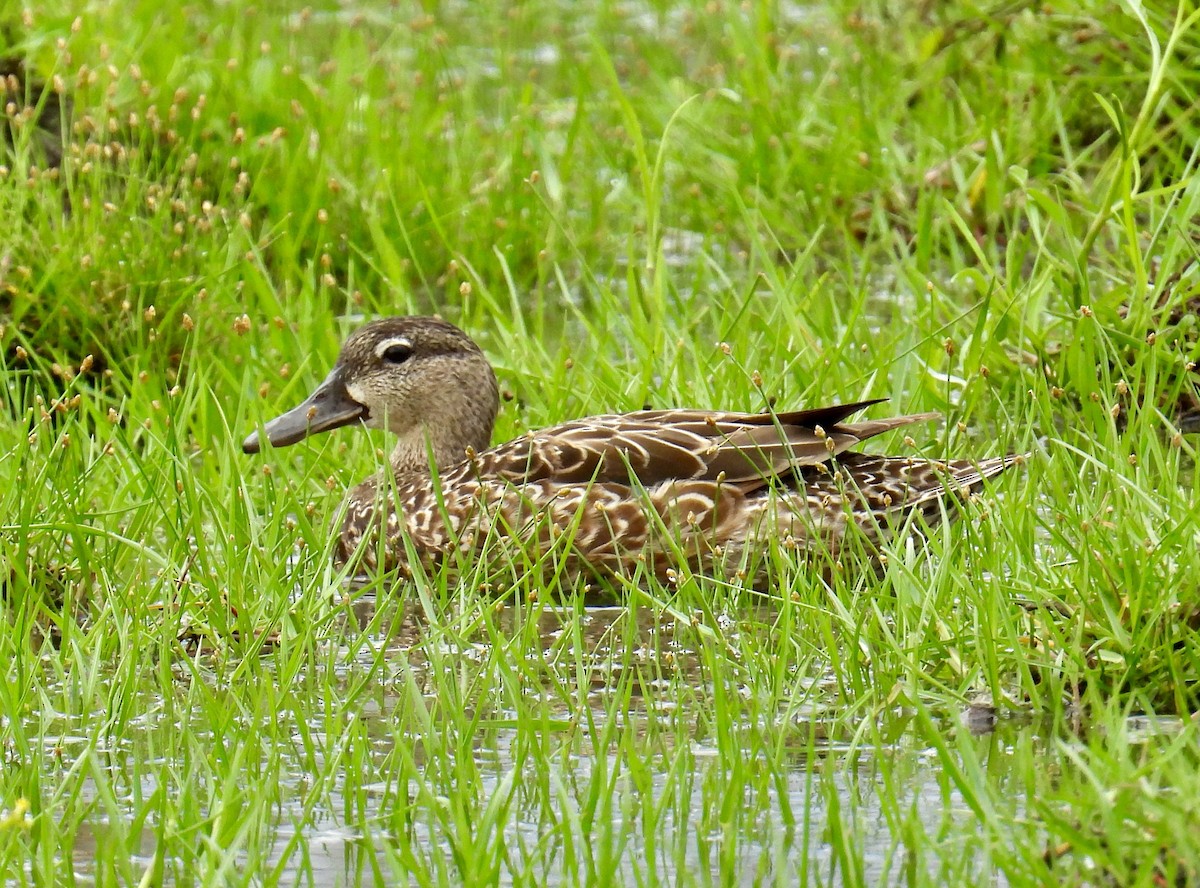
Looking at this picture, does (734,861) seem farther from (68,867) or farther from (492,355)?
(492,355)

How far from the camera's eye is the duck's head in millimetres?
6926

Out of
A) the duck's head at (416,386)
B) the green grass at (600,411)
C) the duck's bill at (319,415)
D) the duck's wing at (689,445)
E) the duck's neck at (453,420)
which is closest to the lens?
the green grass at (600,411)

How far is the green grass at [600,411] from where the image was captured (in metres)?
4.15

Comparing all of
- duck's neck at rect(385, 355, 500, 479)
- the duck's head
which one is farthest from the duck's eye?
duck's neck at rect(385, 355, 500, 479)

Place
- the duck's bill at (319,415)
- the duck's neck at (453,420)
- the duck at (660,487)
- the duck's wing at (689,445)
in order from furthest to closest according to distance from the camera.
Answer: the duck's neck at (453,420) → the duck's bill at (319,415) → the duck's wing at (689,445) → the duck at (660,487)

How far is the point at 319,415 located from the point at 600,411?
91 centimetres

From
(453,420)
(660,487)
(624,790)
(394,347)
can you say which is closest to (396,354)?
(394,347)

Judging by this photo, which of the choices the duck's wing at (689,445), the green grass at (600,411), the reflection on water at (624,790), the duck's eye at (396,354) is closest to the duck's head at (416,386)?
the duck's eye at (396,354)

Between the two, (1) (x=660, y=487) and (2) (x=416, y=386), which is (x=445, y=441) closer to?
(2) (x=416, y=386)

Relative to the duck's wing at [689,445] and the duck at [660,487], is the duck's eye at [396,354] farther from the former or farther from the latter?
the duck's wing at [689,445]

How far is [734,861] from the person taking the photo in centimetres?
392

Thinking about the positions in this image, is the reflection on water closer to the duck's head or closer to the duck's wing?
the duck's wing

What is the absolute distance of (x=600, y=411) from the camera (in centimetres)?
705

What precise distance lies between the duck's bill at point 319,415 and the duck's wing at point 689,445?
79 centimetres
